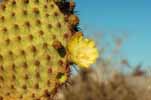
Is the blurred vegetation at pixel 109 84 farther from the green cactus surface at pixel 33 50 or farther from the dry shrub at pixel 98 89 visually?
the green cactus surface at pixel 33 50

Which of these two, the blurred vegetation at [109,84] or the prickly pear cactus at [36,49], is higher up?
the blurred vegetation at [109,84]

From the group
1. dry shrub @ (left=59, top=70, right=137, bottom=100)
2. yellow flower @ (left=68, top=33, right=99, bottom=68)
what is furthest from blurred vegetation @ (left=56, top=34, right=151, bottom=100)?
yellow flower @ (left=68, top=33, right=99, bottom=68)

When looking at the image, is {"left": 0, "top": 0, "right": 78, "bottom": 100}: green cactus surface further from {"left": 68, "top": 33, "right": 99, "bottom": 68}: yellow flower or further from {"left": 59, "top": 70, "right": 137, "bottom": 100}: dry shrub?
{"left": 59, "top": 70, "right": 137, "bottom": 100}: dry shrub

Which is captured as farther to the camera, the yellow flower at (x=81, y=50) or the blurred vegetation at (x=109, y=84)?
the blurred vegetation at (x=109, y=84)

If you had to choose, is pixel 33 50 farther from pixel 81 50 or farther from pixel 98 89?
pixel 98 89

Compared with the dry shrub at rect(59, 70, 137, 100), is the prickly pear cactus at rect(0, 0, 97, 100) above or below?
below

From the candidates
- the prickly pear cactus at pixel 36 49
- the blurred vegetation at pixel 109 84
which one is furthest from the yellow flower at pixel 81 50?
the blurred vegetation at pixel 109 84

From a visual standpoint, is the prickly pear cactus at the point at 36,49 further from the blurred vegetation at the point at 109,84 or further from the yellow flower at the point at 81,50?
the blurred vegetation at the point at 109,84
